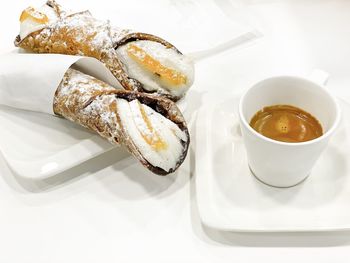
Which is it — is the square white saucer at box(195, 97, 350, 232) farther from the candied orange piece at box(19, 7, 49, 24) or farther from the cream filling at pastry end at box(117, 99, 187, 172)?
the candied orange piece at box(19, 7, 49, 24)

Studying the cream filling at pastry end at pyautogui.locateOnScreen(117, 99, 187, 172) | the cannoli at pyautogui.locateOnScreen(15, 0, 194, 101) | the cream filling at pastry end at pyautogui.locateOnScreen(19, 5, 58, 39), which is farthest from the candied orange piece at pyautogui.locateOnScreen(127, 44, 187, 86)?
the cream filling at pastry end at pyautogui.locateOnScreen(19, 5, 58, 39)

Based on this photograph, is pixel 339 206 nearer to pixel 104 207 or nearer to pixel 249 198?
pixel 249 198

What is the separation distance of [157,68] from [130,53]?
62 millimetres

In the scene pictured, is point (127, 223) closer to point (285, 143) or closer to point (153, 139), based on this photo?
point (153, 139)

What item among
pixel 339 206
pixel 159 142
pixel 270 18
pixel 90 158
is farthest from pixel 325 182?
pixel 270 18

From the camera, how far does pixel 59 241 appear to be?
696 mm

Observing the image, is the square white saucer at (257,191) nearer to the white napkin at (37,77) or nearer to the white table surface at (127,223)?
the white table surface at (127,223)

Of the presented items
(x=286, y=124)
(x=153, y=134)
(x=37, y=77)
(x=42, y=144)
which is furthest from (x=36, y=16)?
(x=286, y=124)

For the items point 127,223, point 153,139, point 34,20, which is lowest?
point 127,223

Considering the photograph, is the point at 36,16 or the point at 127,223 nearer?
the point at 127,223

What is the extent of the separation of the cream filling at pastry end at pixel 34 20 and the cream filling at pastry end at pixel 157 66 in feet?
0.59

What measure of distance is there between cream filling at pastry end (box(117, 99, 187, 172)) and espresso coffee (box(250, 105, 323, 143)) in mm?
129

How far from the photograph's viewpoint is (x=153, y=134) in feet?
2.33

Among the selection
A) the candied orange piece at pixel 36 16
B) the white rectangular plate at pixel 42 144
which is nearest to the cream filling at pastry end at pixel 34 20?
the candied orange piece at pixel 36 16
